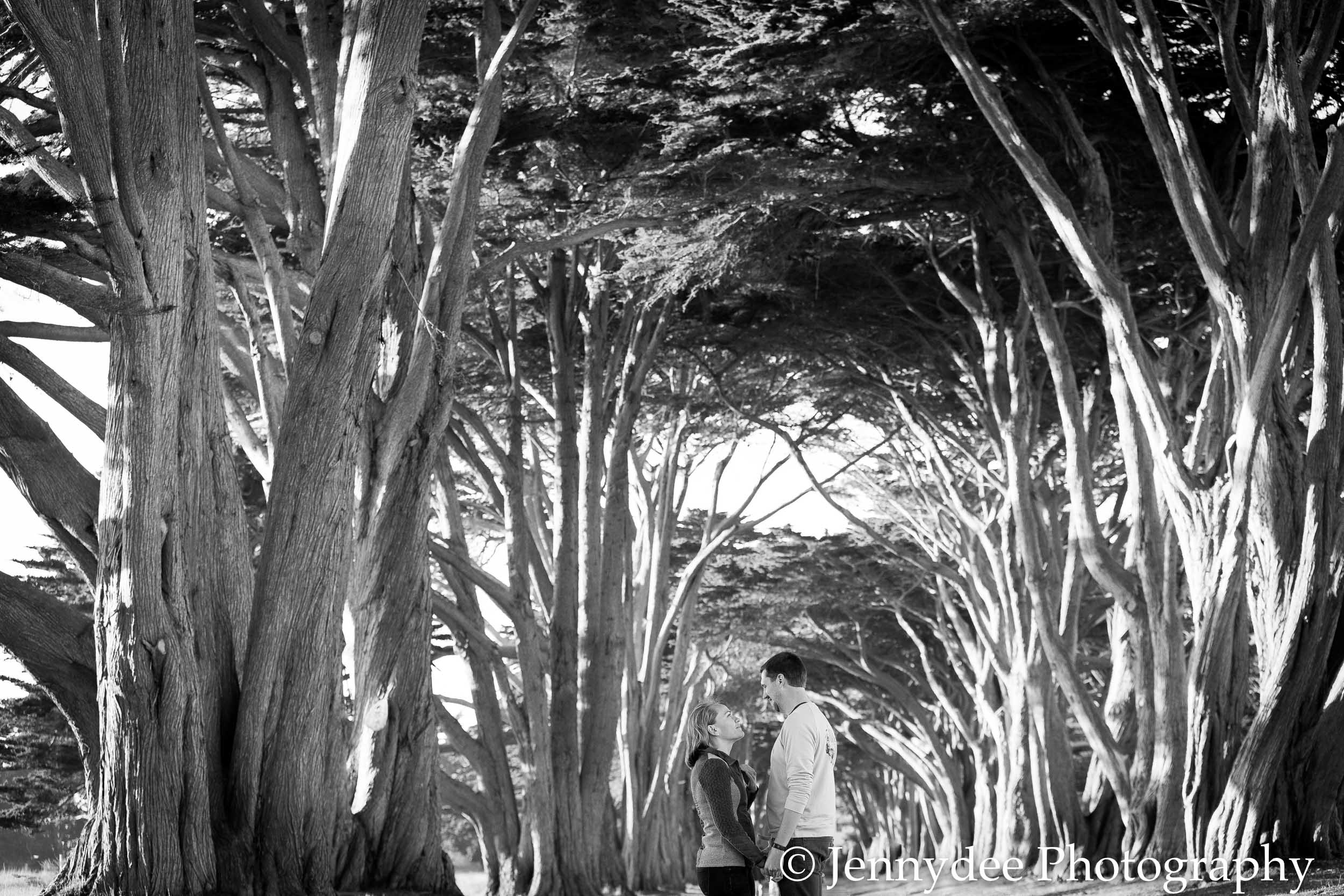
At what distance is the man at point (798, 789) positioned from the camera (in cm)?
443

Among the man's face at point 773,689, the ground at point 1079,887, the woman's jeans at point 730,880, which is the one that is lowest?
the ground at point 1079,887

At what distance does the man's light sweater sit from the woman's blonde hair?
8.1 inches

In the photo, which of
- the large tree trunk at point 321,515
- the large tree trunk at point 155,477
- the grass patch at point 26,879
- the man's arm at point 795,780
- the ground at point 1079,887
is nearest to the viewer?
the man's arm at point 795,780

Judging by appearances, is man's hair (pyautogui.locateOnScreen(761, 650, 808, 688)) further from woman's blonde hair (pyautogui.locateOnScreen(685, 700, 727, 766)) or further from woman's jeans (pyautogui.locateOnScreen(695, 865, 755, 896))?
woman's jeans (pyautogui.locateOnScreen(695, 865, 755, 896))

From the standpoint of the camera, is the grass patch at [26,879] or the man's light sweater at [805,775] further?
the grass patch at [26,879]

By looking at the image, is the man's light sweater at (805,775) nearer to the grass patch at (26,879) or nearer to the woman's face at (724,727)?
the woman's face at (724,727)

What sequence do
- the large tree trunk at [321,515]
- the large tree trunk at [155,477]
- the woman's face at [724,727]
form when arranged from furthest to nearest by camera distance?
the large tree trunk at [321,515], the large tree trunk at [155,477], the woman's face at [724,727]

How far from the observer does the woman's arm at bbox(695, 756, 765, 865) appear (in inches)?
174

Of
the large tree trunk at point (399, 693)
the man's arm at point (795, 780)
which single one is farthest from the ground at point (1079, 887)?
the large tree trunk at point (399, 693)

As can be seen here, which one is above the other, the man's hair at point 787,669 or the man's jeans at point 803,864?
the man's hair at point 787,669

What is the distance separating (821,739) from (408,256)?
15.9 ft

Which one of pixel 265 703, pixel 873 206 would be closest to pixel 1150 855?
pixel 873 206

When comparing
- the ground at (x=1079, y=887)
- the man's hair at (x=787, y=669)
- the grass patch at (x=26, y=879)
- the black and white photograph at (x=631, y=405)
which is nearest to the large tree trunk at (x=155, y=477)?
the black and white photograph at (x=631, y=405)

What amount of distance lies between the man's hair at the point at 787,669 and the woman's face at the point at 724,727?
0.66ft
